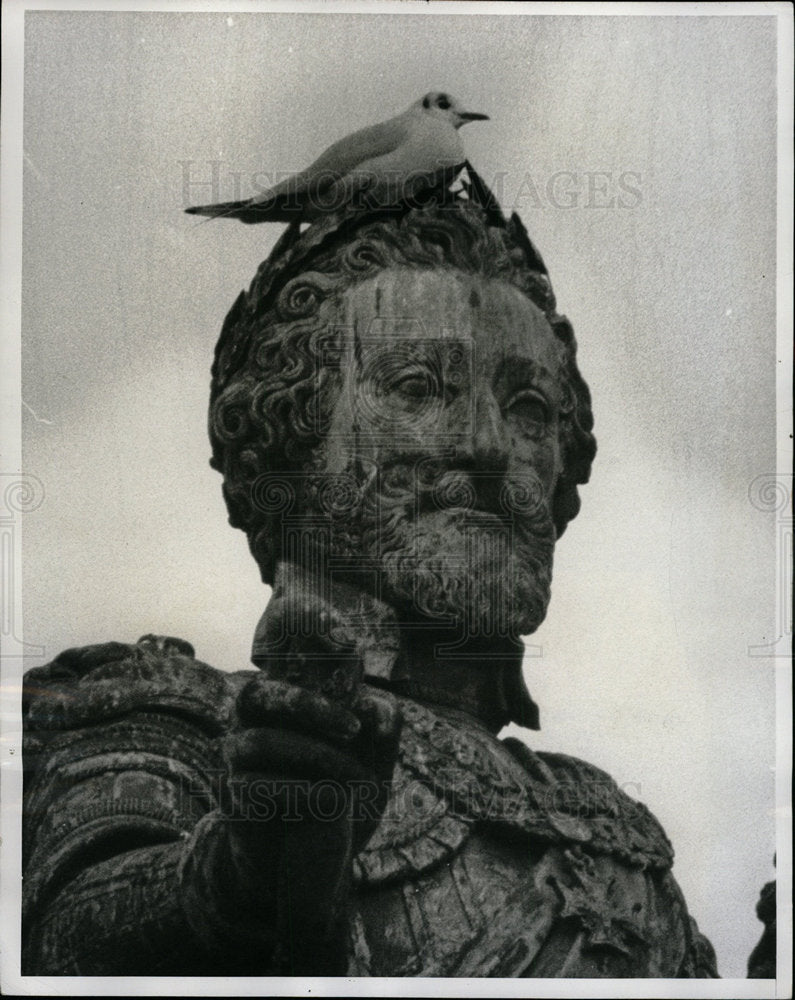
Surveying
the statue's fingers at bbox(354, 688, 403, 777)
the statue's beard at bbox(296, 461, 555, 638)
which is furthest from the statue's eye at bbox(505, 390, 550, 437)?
the statue's fingers at bbox(354, 688, 403, 777)

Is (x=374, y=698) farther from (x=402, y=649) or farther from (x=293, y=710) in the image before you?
(x=402, y=649)

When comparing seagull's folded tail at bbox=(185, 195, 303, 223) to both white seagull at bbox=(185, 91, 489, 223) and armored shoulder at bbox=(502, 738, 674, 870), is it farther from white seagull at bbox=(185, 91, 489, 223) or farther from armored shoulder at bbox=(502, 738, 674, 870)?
armored shoulder at bbox=(502, 738, 674, 870)

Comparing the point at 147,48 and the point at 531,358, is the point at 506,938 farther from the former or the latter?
the point at 147,48

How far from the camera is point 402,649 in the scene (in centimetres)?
575

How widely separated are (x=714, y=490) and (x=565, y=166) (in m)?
1.14

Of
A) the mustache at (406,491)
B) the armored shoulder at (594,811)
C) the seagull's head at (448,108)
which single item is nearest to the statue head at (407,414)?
the mustache at (406,491)

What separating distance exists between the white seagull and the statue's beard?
2.87 feet

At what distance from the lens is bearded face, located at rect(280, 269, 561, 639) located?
18.9ft

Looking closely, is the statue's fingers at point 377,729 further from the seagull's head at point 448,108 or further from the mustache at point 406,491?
the seagull's head at point 448,108

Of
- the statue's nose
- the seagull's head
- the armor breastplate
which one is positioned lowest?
the armor breastplate

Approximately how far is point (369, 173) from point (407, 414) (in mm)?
786

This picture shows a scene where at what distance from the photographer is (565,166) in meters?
6.09

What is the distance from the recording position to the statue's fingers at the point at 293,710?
5.05 metres

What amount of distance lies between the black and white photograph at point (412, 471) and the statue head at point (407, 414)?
1 centimetres
